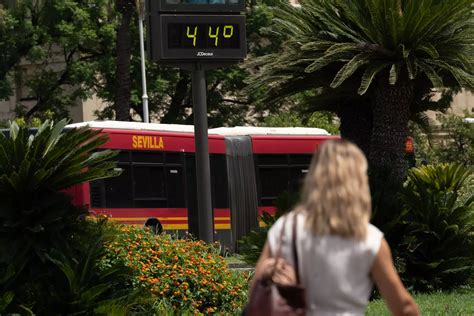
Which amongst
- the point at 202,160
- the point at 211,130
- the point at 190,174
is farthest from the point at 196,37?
the point at 211,130

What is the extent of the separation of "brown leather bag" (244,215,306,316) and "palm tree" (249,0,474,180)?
10.2 meters

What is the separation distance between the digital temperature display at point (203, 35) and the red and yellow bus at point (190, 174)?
10670 millimetres

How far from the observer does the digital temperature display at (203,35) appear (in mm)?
14516

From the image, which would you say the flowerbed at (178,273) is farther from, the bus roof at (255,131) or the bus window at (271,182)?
the bus roof at (255,131)

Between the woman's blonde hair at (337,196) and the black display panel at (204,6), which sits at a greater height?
the black display panel at (204,6)

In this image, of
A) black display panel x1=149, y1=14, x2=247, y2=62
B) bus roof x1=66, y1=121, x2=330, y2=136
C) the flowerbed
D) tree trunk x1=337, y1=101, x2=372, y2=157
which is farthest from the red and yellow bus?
the flowerbed

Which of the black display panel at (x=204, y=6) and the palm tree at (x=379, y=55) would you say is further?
the palm tree at (x=379, y=55)

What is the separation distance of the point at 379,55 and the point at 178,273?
4828 mm

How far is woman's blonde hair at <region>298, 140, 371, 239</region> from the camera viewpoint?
5148mm

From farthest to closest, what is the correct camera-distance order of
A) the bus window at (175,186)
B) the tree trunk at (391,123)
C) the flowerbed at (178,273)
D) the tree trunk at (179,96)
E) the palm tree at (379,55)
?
1. the tree trunk at (179,96)
2. the bus window at (175,186)
3. the tree trunk at (391,123)
4. the palm tree at (379,55)
5. the flowerbed at (178,273)

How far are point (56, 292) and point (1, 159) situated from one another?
130cm

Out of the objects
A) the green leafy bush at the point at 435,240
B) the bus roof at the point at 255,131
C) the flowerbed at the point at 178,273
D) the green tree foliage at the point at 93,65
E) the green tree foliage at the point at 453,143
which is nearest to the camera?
the flowerbed at the point at 178,273

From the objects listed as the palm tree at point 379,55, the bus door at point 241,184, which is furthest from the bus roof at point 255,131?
the palm tree at point 379,55

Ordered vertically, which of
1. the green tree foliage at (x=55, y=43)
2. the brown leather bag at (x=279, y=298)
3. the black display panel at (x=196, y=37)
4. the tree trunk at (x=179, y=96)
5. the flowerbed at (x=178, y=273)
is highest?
the green tree foliage at (x=55, y=43)
